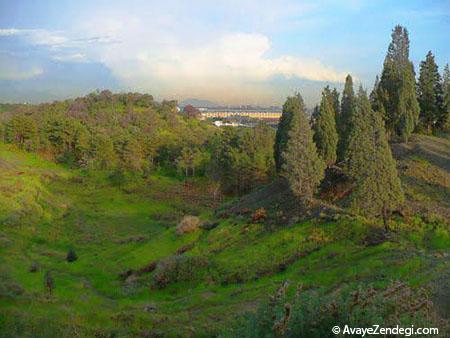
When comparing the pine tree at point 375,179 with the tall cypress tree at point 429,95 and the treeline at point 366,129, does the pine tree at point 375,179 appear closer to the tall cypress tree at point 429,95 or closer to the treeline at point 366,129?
the treeline at point 366,129

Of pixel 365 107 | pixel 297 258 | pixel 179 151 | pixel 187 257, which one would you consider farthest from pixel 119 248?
pixel 179 151

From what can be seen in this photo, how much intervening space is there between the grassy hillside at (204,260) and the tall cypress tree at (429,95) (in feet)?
18.4

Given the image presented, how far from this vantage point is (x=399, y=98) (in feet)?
144

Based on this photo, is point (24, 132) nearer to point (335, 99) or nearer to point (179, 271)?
point (335, 99)

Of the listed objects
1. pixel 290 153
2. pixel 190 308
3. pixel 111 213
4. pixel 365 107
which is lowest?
pixel 111 213

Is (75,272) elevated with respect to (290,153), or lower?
lower

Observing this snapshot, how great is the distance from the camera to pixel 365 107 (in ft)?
115

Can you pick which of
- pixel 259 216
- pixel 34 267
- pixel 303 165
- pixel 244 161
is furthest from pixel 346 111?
pixel 34 267

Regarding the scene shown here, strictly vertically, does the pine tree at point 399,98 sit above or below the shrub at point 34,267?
above

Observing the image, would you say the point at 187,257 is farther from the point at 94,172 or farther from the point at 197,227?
the point at 94,172

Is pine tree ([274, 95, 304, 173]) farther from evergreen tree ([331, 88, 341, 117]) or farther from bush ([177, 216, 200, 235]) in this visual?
bush ([177, 216, 200, 235])

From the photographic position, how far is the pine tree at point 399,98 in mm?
43625

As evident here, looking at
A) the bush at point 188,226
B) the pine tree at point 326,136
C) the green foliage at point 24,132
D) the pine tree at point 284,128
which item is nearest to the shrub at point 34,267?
the bush at point 188,226

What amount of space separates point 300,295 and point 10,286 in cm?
1850
